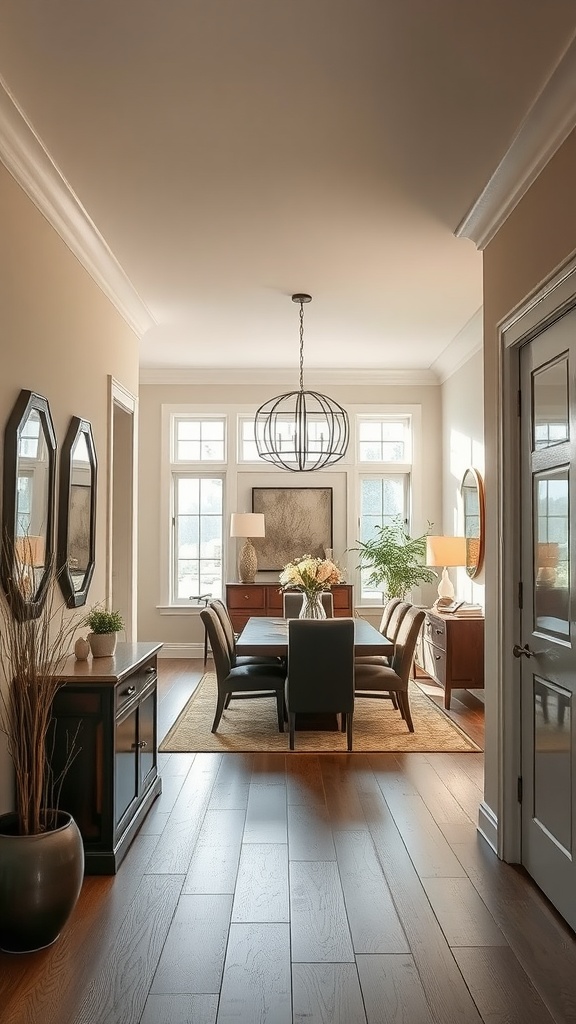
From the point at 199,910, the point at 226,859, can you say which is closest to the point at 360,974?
the point at 199,910

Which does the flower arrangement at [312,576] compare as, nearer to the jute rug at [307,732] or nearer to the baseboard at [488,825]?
the jute rug at [307,732]

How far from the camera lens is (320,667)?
5.16m

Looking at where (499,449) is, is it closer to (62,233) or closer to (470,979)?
(470,979)

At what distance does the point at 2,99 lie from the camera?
3000 mm

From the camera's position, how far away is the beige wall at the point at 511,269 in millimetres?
2953

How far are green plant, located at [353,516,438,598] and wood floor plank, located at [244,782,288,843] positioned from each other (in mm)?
3949

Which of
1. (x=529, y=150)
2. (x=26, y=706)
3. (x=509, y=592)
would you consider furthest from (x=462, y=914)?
(x=529, y=150)

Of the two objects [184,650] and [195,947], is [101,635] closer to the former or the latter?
[195,947]

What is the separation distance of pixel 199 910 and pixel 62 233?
10.4 feet

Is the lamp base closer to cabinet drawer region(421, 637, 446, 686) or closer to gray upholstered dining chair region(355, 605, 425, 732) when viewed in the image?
cabinet drawer region(421, 637, 446, 686)

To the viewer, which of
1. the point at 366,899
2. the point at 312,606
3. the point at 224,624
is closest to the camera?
the point at 366,899

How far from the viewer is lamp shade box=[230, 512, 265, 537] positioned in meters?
8.35

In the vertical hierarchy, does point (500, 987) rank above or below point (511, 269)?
below

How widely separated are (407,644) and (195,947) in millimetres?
3193
